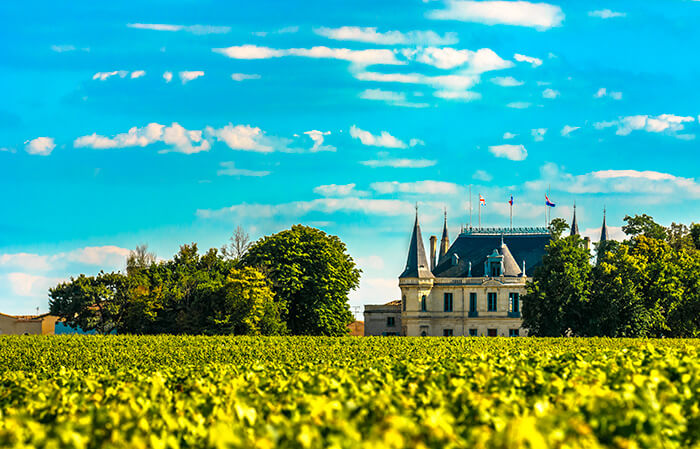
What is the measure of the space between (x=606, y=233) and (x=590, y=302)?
44171mm

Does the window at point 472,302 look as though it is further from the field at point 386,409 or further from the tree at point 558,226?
the field at point 386,409

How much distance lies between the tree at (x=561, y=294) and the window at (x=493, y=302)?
27.4 m

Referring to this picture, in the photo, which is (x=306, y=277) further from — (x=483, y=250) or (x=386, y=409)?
(x=386, y=409)

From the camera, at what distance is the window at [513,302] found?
86.1 metres

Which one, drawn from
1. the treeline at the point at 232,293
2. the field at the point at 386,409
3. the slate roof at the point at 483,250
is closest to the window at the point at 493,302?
the slate roof at the point at 483,250

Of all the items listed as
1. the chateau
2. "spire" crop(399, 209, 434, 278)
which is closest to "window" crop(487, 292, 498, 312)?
the chateau

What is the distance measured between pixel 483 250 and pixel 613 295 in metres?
34.0

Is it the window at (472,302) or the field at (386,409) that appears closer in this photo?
the field at (386,409)

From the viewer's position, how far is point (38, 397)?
1073 cm

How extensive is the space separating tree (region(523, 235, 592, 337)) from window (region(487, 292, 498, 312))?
89.8 ft

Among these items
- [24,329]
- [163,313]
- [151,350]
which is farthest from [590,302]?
[24,329]

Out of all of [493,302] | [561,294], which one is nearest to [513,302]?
[493,302]

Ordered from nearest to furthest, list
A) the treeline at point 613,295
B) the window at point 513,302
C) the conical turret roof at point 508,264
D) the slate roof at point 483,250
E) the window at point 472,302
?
the treeline at point 613,295 < the window at point 513,302 < the window at point 472,302 < the conical turret roof at point 508,264 < the slate roof at point 483,250

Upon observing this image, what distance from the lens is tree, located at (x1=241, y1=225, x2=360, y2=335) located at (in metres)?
A: 71.8
